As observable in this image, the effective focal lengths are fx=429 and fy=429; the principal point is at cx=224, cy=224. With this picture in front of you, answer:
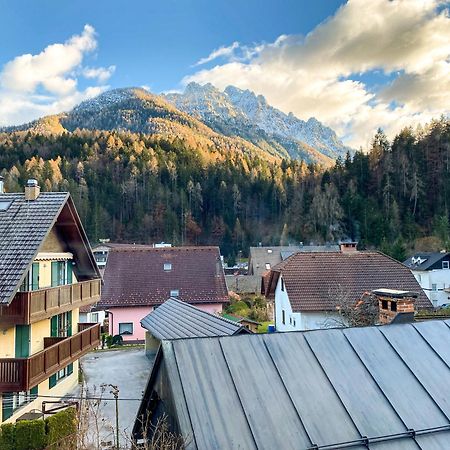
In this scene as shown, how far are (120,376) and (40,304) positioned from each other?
22.5 ft

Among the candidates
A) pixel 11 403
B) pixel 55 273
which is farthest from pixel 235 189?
pixel 11 403

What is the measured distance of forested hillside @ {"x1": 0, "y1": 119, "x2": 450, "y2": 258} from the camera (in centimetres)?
5841

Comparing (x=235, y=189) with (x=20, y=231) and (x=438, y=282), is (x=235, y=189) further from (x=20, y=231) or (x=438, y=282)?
(x=20, y=231)

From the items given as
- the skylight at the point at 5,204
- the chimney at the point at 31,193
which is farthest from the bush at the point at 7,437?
the chimney at the point at 31,193

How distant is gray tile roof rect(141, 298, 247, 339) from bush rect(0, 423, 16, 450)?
3.92 metres

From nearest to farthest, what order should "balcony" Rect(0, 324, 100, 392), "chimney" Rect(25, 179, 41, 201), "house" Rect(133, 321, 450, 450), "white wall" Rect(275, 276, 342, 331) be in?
"house" Rect(133, 321, 450, 450), "balcony" Rect(0, 324, 100, 392), "chimney" Rect(25, 179, 41, 201), "white wall" Rect(275, 276, 342, 331)

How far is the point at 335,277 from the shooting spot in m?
20.4

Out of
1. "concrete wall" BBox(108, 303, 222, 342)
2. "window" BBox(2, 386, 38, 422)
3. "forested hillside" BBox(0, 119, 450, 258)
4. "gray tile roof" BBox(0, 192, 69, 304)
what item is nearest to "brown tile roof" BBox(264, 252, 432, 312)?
"concrete wall" BBox(108, 303, 222, 342)

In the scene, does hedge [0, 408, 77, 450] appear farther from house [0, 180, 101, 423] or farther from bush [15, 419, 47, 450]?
house [0, 180, 101, 423]

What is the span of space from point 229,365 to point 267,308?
2560 centimetres

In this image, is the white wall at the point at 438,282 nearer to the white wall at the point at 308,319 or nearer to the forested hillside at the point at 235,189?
the forested hillside at the point at 235,189

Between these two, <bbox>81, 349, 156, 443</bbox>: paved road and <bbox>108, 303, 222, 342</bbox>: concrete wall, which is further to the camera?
<bbox>108, 303, 222, 342</bbox>: concrete wall

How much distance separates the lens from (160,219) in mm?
75625

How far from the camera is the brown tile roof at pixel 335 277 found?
62.6 feet
